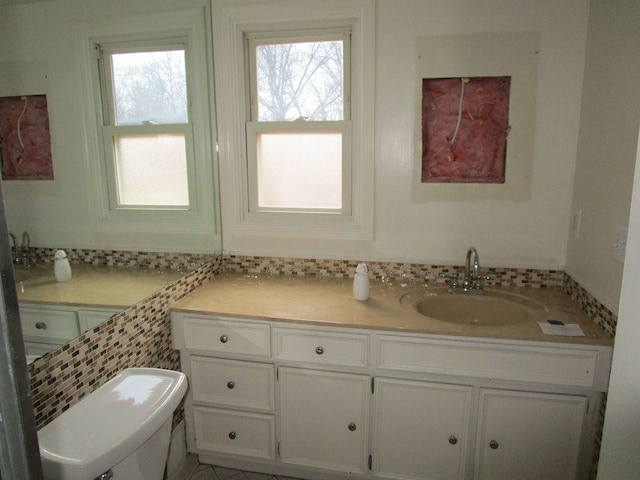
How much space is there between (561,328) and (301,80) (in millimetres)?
1669

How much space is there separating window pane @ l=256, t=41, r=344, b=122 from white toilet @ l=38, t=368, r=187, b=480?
1.45 m

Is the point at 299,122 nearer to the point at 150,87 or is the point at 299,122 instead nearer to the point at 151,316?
the point at 150,87

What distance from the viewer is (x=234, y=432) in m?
1.92

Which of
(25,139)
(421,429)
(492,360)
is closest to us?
(25,139)

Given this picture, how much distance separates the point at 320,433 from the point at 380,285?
0.76m

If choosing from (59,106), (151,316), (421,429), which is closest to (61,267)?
(151,316)

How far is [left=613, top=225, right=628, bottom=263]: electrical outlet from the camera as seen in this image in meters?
1.46

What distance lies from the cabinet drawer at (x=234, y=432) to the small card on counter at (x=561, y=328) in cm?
123

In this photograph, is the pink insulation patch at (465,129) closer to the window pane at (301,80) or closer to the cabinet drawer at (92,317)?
the window pane at (301,80)

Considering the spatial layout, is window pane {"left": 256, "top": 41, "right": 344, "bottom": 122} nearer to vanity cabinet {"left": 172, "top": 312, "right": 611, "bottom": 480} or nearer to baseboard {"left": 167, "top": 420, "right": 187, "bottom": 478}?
vanity cabinet {"left": 172, "top": 312, "right": 611, "bottom": 480}

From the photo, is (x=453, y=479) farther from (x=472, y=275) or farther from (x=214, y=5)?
(x=214, y=5)

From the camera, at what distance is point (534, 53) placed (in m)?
1.88

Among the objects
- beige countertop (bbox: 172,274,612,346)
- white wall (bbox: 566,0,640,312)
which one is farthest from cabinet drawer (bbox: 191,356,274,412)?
white wall (bbox: 566,0,640,312)

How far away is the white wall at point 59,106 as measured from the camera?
125 cm
